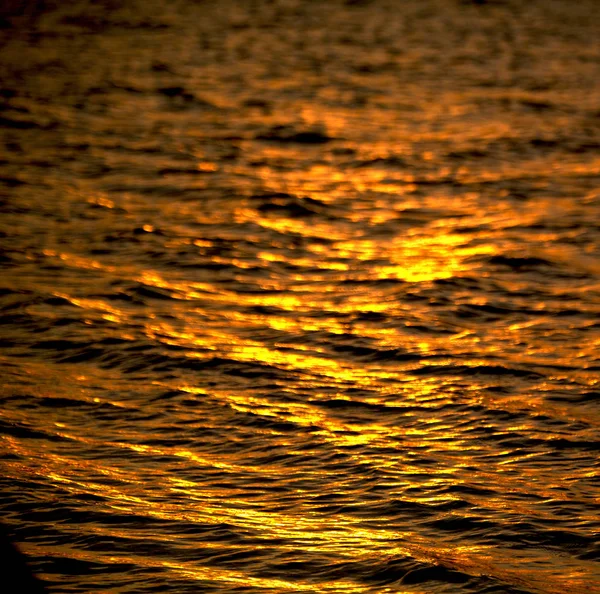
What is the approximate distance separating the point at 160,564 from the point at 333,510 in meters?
0.92

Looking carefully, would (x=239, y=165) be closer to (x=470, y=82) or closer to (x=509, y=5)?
(x=470, y=82)

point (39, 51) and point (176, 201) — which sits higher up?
point (39, 51)

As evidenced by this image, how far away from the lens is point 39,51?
56.9ft

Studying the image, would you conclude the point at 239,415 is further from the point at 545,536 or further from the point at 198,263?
the point at 198,263

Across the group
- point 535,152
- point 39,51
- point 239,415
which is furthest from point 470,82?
point 239,415

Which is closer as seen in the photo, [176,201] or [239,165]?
[176,201]

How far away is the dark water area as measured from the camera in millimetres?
6129

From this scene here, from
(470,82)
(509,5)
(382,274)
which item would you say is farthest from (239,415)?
(509,5)

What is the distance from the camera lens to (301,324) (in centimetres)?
884

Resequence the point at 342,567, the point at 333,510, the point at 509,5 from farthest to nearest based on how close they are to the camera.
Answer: the point at 509,5 → the point at 333,510 → the point at 342,567

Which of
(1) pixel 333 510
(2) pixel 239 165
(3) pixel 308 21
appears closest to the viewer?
(1) pixel 333 510

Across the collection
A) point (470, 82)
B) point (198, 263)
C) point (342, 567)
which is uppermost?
point (470, 82)

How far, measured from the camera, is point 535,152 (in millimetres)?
12875

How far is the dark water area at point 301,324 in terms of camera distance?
613cm
